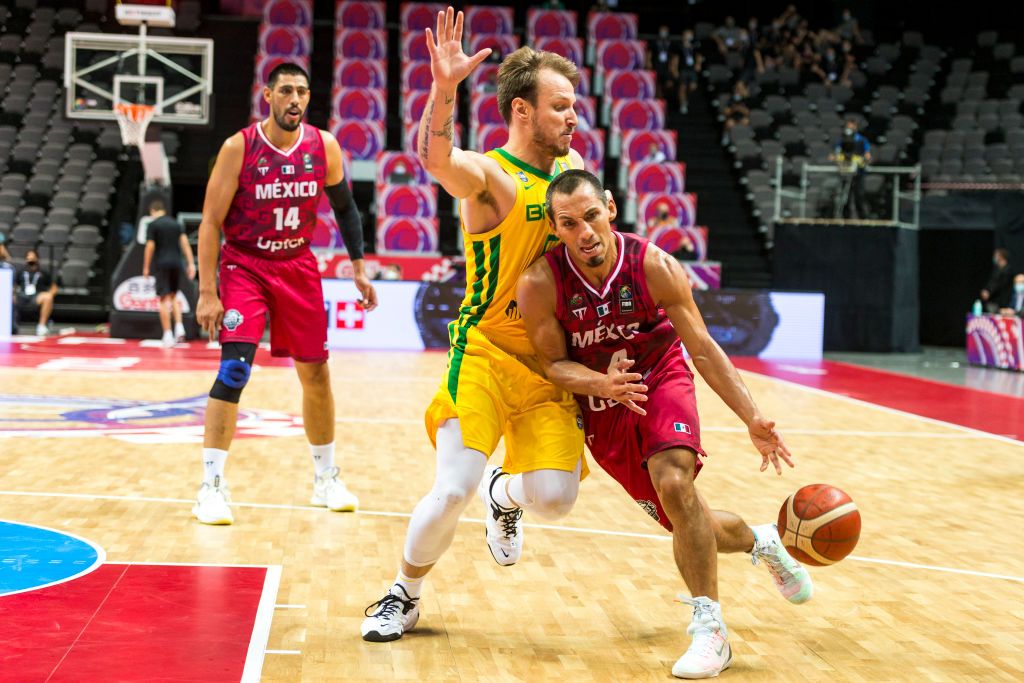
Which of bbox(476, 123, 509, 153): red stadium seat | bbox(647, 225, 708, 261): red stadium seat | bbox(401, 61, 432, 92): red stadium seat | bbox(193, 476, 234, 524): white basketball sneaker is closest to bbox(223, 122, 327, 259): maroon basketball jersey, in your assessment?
bbox(193, 476, 234, 524): white basketball sneaker

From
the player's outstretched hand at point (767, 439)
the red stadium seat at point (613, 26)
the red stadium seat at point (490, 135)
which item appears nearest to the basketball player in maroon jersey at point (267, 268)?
the player's outstretched hand at point (767, 439)

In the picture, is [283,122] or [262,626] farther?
[283,122]

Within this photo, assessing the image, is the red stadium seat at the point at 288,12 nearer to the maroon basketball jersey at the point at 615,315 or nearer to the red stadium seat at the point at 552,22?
the red stadium seat at the point at 552,22

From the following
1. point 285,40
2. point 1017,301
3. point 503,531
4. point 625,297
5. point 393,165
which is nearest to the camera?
point 625,297

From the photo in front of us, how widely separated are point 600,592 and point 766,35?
72.8 feet

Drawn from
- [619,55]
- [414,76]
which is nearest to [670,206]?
[619,55]

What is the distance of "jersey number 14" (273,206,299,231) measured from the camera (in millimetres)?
5238

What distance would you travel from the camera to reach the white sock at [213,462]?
512 cm

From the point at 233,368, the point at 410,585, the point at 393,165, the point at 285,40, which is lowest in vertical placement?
the point at 410,585

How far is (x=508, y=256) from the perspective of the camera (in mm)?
3713

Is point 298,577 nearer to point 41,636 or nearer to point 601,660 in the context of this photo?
point 41,636

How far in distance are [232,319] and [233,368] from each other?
0.22 meters

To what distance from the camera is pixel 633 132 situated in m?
20.8

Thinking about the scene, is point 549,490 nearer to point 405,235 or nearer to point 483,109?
point 405,235
